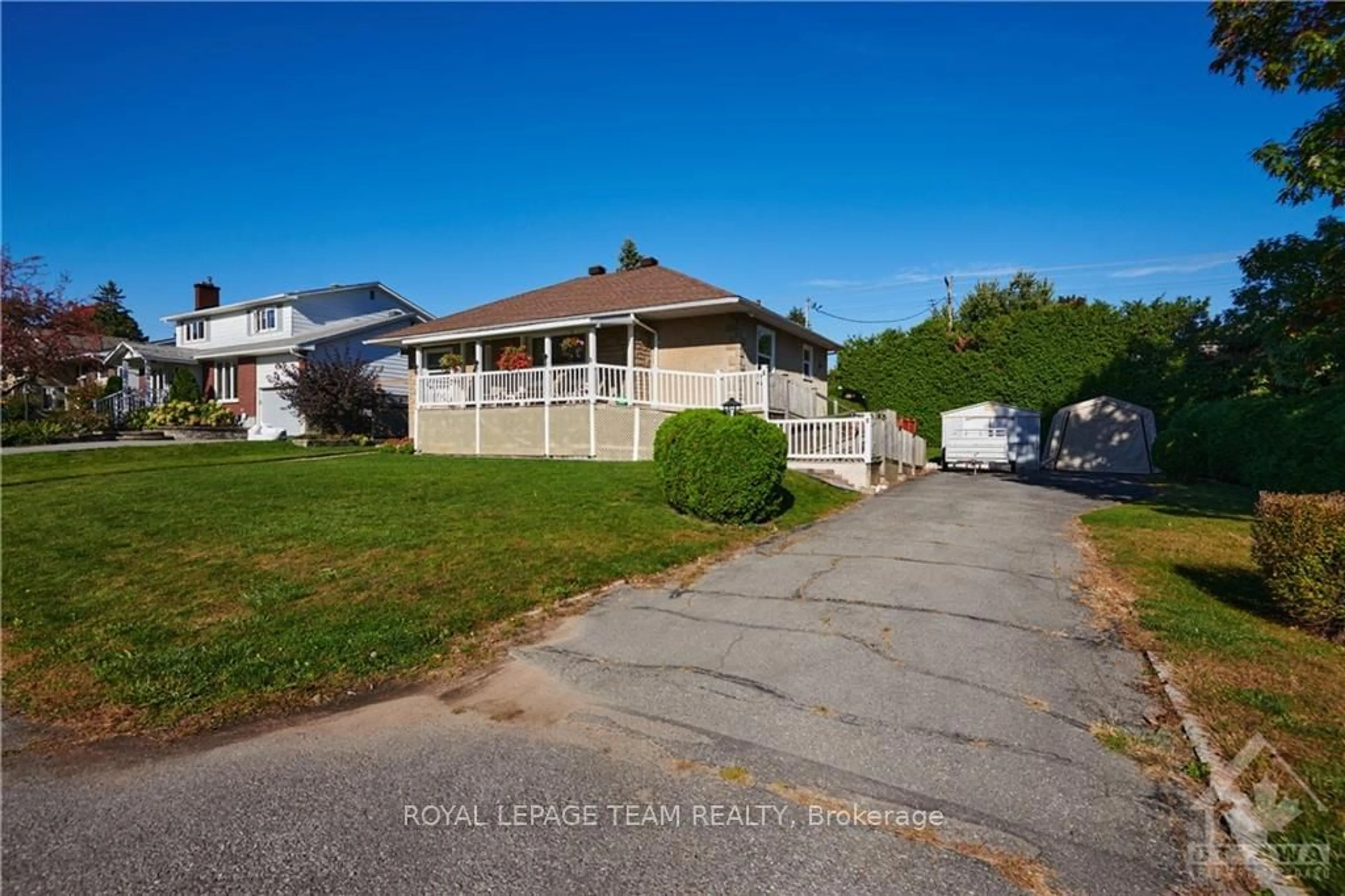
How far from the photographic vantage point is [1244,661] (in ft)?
14.7

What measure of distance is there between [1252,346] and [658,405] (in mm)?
17485

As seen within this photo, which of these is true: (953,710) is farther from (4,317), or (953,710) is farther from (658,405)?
(4,317)

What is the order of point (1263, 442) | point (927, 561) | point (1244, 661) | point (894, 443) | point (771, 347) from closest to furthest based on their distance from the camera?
point (1244, 661) < point (927, 561) < point (1263, 442) < point (894, 443) < point (771, 347)

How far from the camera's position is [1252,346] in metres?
19.9

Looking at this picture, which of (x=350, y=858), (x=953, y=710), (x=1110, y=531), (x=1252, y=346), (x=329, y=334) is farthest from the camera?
(x=329, y=334)

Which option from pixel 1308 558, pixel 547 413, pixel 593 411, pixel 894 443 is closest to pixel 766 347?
pixel 894 443

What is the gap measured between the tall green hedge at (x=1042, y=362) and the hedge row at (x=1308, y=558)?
66.3 feet

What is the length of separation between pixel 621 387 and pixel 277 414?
1712 cm

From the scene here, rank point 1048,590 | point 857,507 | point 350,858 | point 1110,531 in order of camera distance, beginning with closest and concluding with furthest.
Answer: point 350,858, point 1048,590, point 1110,531, point 857,507

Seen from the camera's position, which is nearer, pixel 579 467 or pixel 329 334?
pixel 579 467

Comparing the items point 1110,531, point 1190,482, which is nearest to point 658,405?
point 1110,531

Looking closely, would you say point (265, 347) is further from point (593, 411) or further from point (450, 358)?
point (593, 411)

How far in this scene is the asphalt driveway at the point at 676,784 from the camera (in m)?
2.55

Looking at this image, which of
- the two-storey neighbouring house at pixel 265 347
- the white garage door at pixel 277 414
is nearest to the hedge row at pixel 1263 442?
the two-storey neighbouring house at pixel 265 347
